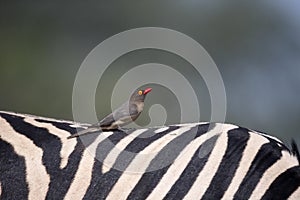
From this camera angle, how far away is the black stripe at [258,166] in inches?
73.7

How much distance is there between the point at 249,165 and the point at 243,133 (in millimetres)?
141

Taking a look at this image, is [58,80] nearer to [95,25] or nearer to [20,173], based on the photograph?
[95,25]

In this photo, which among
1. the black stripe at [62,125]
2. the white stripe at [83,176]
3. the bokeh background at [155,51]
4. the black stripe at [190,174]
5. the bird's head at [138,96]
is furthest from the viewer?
the bokeh background at [155,51]

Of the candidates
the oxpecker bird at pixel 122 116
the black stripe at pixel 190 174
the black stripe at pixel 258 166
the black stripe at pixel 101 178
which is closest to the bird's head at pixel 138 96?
the oxpecker bird at pixel 122 116

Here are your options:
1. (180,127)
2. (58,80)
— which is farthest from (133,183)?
(58,80)

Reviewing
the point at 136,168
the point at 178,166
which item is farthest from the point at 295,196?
the point at 136,168

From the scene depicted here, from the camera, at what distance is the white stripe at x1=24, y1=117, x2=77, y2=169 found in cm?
215

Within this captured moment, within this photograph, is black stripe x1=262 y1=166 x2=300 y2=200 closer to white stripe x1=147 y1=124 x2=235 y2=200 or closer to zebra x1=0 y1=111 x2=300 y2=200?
zebra x1=0 y1=111 x2=300 y2=200

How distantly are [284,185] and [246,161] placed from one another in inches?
5.6

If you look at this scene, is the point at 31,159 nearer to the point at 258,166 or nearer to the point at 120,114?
the point at 120,114

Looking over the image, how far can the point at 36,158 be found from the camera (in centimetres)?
219

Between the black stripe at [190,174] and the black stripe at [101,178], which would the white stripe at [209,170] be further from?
the black stripe at [101,178]

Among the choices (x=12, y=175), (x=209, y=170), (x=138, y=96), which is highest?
(x=138, y=96)

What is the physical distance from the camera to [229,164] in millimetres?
1953
